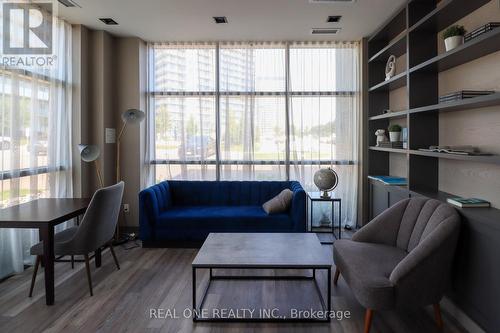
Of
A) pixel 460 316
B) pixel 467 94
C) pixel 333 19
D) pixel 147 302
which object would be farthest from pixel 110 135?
pixel 460 316

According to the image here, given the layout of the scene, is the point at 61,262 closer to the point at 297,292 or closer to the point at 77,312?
the point at 77,312

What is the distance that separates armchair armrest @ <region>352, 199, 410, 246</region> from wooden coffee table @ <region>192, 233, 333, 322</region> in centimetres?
44

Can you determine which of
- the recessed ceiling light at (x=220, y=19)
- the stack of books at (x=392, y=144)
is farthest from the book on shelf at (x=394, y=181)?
the recessed ceiling light at (x=220, y=19)

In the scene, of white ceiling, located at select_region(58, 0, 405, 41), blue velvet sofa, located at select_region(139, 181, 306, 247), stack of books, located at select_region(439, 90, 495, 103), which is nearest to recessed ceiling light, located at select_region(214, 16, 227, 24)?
white ceiling, located at select_region(58, 0, 405, 41)

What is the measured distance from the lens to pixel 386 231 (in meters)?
3.00

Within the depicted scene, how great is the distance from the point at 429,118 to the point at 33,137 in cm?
397

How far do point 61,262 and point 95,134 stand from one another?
1674 mm

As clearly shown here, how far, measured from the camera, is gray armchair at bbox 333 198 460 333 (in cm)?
215

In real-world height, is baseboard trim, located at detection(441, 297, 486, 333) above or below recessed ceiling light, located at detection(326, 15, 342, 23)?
below

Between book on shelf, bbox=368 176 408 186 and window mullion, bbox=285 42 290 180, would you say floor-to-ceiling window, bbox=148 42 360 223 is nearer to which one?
window mullion, bbox=285 42 290 180

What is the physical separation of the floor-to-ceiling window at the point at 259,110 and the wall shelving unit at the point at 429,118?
38cm

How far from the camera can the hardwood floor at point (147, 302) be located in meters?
2.40

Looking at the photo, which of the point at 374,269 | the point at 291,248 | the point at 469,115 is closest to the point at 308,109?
the point at 469,115

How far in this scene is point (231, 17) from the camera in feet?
13.1
